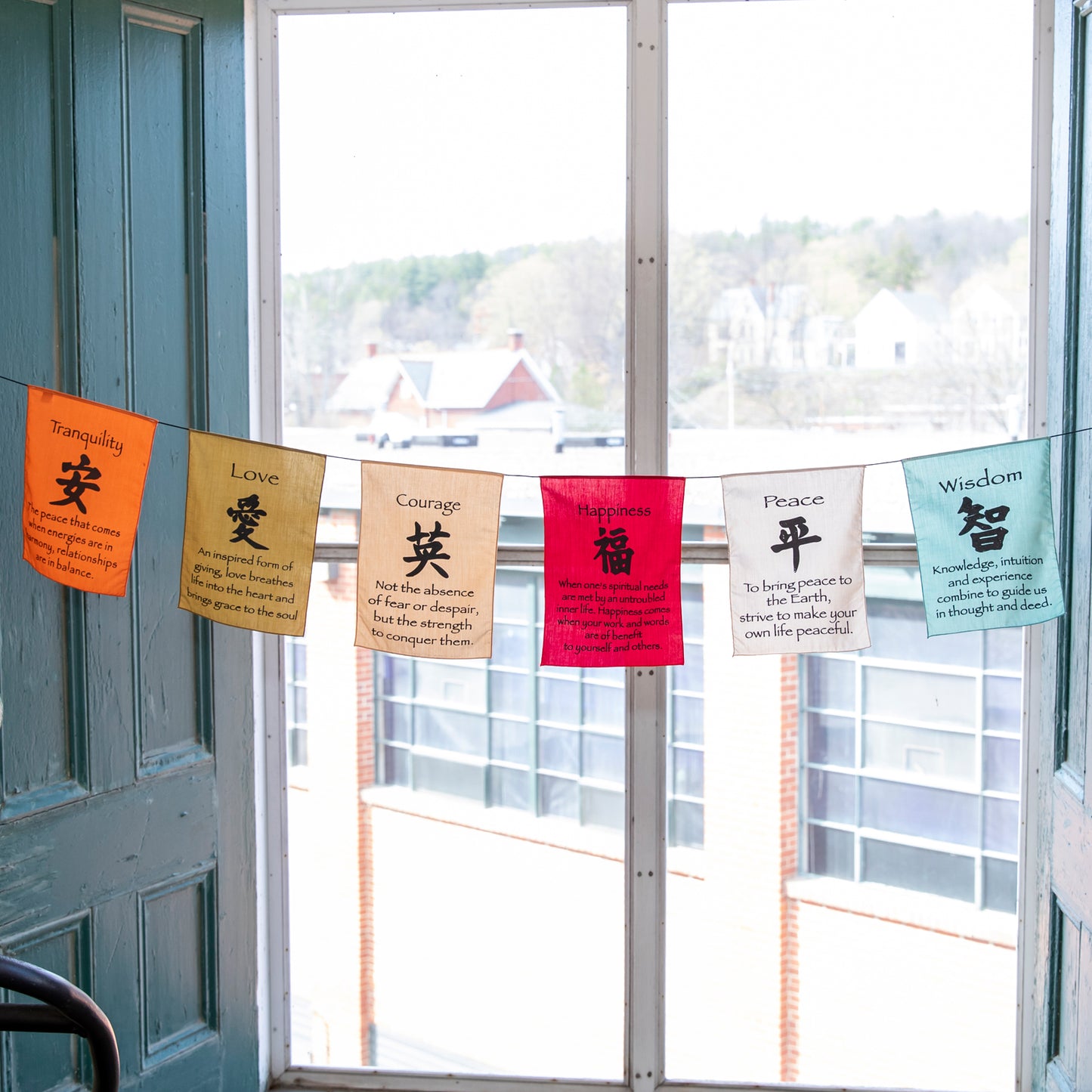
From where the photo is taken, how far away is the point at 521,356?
2.68 meters

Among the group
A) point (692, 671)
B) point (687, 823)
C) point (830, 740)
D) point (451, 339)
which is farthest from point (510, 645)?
point (830, 740)

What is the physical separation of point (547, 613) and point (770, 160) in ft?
4.11

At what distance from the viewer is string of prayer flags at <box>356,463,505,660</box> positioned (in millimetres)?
2209

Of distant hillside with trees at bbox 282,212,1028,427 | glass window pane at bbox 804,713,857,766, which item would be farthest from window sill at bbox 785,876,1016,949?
distant hillside with trees at bbox 282,212,1028,427

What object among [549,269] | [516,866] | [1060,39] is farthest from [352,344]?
[1060,39]

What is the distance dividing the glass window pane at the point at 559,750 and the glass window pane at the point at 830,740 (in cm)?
70

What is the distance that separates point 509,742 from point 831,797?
37.7 inches

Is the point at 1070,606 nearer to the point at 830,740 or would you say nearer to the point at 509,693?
the point at 830,740

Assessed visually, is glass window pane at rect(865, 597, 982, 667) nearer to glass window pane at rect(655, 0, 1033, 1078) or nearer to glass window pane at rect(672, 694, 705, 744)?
glass window pane at rect(655, 0, 1033, 1078)

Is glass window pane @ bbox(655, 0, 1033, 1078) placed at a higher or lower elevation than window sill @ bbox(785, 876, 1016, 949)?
higher

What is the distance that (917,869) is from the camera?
3.04 meters

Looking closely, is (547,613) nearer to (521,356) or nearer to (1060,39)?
(521,356)

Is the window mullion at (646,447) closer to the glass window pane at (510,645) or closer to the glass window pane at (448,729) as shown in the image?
the glass window pane at (510,645)

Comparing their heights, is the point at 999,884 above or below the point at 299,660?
below
